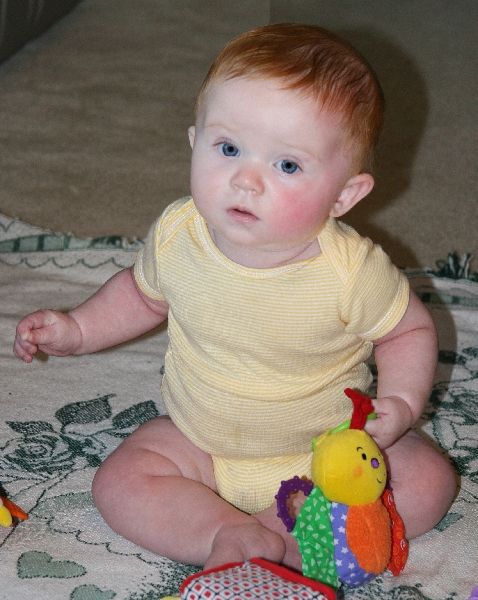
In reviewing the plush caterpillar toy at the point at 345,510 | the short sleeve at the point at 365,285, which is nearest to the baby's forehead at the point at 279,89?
the short sleeve at the point at 365,285

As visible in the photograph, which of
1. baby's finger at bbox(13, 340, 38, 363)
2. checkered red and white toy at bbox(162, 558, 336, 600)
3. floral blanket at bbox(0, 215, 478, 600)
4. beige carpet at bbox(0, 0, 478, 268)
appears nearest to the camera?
checkered red and white toy at bbox(162, 558, 336, 600)

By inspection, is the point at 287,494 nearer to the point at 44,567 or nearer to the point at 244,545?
the point at 244,545

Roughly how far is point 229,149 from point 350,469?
0.84 feet

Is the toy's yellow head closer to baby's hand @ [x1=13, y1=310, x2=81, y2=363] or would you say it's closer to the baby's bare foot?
the baby's bare foot

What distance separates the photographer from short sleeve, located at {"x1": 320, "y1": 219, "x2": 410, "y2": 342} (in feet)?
2.39

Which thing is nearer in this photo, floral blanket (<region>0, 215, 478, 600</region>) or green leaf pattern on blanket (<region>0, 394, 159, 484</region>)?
floral blanket (<region>0, 215, 478, 600</region>)

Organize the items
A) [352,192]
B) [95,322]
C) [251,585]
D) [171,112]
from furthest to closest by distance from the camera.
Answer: [171,112]
[95,322]
[352,192]
[251,585]

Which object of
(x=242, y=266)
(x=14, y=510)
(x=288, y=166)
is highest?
(x=288, y=166)

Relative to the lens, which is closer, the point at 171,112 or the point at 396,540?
the point at 396,540

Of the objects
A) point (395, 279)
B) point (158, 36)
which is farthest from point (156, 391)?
point (158, 36)

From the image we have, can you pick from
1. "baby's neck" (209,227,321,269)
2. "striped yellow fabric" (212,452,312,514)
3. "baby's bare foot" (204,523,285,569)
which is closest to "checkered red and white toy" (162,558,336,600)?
"baby's bare foot" (204,523,285,569)

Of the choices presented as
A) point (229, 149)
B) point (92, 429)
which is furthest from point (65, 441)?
point (229, 149)

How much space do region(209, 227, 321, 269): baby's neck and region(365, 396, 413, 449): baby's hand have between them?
0.13 metres

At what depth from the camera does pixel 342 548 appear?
68 centimetres
